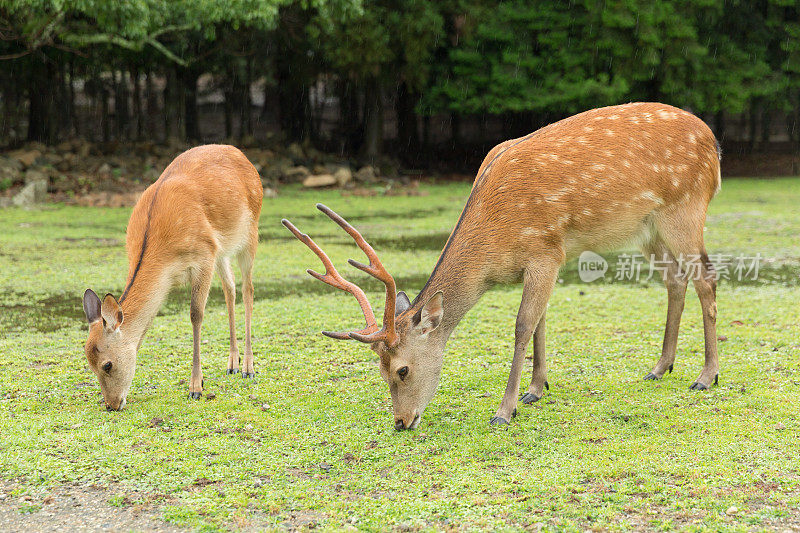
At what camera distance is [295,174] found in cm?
2114

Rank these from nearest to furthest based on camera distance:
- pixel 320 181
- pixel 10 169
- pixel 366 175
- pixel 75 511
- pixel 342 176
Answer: pixel 75 511, pixel 10 169, pixel 320 181, pixel 342 176, pixel 366 175

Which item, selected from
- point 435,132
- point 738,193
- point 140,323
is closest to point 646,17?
point 738,193

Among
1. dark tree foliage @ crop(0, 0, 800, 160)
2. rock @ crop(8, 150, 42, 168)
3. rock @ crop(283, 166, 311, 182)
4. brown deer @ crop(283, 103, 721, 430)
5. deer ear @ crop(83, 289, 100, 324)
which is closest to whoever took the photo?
brown deer @ crop(283, 103, 721, 430)

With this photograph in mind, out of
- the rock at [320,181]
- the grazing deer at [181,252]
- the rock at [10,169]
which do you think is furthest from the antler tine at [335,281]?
the rock at [320,181]

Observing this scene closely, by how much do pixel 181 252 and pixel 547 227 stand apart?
220 cm

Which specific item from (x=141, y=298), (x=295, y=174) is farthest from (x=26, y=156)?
(x=141, y=298)

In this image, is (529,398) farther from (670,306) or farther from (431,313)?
(670,306)

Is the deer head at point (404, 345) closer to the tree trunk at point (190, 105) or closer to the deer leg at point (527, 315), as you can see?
the deer leg at point (527, 315)

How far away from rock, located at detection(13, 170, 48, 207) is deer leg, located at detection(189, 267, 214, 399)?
1165 cm

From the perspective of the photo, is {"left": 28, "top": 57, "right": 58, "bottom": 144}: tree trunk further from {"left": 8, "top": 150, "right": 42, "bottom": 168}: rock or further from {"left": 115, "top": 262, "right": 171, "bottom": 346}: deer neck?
{"left": 115, "top": 262, "right": 171, "bottom": 346}: deer neck

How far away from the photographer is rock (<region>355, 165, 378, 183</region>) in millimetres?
21250

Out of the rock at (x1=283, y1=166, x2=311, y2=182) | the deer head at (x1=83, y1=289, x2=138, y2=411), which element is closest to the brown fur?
the deer head at (x1=83, y1=289, x2=138, y2=411)

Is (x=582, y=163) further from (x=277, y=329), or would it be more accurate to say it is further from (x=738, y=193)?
(x=738, y=193)

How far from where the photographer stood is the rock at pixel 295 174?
2089 centimetres
